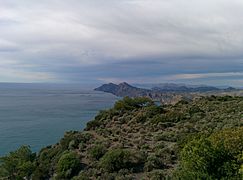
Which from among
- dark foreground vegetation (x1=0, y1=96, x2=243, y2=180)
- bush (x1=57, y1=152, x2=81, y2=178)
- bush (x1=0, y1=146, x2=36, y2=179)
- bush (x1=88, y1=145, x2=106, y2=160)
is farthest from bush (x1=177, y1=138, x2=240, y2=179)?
bush (x1=0, y1=146, x2=36, y2=179)

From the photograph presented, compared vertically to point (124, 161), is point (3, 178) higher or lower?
lower

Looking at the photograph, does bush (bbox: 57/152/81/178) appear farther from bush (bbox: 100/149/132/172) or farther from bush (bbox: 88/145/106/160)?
bush (bbox: 100/149/132/172)

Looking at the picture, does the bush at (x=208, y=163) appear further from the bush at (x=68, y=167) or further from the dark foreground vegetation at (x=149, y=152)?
the bush at (x=68, y=167)

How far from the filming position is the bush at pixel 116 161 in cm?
1889

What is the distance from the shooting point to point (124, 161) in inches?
755

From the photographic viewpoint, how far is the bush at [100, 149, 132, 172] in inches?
744

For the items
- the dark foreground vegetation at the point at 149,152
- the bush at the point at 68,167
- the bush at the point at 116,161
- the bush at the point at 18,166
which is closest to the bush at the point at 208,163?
the dark foreground vegetation at the point at 149,152

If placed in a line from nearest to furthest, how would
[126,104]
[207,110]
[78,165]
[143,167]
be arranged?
[143,167], [78,165], [207,110], [126,104]

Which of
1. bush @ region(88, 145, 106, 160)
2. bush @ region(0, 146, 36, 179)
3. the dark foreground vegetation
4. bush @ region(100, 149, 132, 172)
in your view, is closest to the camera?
the dark foreground vegetation

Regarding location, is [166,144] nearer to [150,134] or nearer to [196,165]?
[150,134]

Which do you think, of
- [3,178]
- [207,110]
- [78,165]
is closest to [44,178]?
[78,165]

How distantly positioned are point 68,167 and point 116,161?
3382 mm

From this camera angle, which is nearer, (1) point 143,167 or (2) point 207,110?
(1) point 143,167

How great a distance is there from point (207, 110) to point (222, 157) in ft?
72.8
